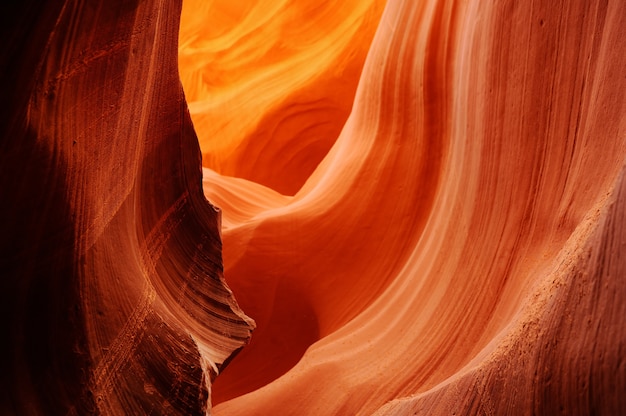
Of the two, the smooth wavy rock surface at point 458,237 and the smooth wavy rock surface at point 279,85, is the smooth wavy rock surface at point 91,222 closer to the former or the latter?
the smooth wavy rock surface at point 458,237

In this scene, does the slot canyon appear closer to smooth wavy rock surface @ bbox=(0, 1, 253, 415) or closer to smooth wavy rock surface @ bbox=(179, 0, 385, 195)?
smooth wavy rock surface @ bbox=(0, 1, 253, 415)

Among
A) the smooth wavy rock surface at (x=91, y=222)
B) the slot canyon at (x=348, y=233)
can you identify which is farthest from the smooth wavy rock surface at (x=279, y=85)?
the smooth wavy rock surface at (x=91, y=222)

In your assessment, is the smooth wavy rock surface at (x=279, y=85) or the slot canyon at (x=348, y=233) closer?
the slot canyon at (x=348, y=233)

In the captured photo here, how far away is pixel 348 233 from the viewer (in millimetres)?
2541

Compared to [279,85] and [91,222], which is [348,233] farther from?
[279,85]

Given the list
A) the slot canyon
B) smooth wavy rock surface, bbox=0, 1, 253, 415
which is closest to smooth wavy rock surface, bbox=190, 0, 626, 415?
the slot canyon

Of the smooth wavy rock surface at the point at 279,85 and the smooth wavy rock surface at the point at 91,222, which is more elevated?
the smooth wavy rock surface at the point at 279,85

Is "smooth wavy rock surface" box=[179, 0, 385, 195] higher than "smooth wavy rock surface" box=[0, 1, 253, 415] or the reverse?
higher

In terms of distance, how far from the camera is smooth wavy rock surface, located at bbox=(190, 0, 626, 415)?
3.20ft

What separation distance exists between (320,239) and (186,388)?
1370mm

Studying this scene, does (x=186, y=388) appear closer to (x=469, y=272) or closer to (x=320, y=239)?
(x=469, y=272)

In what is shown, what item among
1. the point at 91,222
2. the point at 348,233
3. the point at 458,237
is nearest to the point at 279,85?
the point at 348,233

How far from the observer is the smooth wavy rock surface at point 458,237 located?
38.4 inches

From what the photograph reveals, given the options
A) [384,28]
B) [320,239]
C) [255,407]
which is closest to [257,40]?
[384,28]
